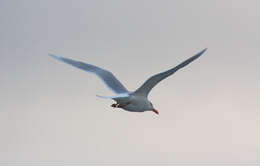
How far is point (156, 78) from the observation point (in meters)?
35.6

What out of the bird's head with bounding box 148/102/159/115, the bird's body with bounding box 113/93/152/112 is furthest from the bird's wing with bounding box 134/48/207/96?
the bird's head with bounding box 148/102/159/115

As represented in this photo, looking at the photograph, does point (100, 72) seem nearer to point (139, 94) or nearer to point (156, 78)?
point (139, 94)

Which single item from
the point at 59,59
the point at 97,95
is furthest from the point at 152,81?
the point at 59,59

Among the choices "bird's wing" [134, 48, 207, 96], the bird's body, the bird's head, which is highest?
"bird's wing" [134, 48, 207, 96]

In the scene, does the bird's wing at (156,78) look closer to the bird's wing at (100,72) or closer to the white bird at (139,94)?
the white bird at (139,94)

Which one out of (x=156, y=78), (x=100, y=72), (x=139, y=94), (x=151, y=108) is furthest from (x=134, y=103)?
(x=100, y=72)

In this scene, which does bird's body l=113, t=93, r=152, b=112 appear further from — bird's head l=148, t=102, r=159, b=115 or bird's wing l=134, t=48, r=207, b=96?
bird's wing l=134, t=48, r=207, b=96

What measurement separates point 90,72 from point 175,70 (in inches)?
261

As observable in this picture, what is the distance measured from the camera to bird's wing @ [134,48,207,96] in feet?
114

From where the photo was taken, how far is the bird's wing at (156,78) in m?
34.9

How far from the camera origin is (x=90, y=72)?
40375mm

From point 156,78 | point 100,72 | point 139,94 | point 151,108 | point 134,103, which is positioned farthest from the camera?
point 100,72

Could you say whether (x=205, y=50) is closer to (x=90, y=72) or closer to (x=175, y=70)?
(x=175, y=70)

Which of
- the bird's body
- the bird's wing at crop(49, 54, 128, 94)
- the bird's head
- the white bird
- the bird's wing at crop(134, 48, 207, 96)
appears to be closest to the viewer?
the bird's wing at crop(134, 48, 207, 96)
